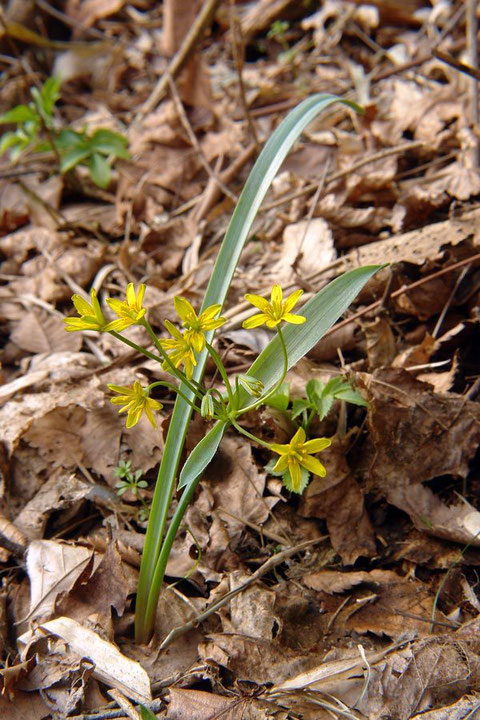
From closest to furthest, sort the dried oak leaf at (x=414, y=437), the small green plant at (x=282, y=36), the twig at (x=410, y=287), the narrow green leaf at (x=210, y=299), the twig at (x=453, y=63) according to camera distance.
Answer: the narrow green leaf at (x=210, y=299), the dried oak leaf at (x=414, y=437), the twig at (x=410, y=287), the twig at (x=453, y=63), the small green plant at (x=282, y=36)

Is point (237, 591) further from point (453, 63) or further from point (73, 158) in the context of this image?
point (73, 158)

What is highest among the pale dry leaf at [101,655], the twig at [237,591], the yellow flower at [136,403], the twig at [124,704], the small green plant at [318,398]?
the yellow flower at [136,403]

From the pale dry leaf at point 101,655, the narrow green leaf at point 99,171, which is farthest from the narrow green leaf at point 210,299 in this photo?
the narrow green leaf at point 99,171

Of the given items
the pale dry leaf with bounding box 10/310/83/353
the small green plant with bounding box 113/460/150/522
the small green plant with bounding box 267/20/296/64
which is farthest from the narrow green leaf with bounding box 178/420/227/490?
the small green plant with bounding box 267/20/296/64

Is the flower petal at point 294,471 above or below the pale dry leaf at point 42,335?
above

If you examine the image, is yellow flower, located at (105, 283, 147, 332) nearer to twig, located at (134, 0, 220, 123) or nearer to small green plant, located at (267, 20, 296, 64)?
twig, located at (134, 0, 220, 123)

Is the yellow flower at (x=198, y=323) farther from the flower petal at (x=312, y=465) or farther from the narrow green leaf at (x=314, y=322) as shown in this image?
the flower petal at (x=312, y=465)

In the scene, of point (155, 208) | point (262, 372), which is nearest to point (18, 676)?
point (262, 372)
